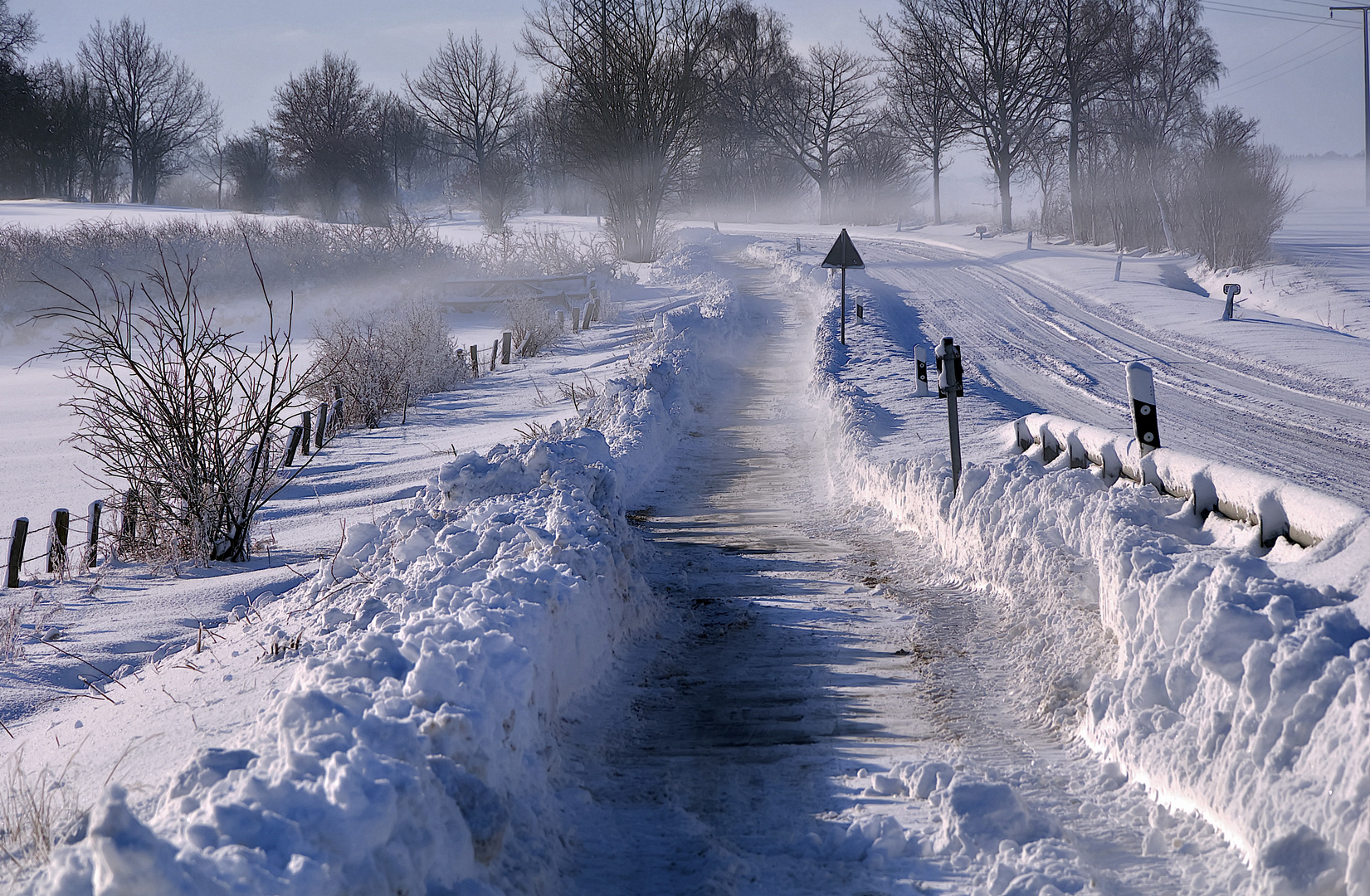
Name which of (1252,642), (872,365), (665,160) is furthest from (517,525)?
(665,160)

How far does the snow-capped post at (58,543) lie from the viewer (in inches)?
359

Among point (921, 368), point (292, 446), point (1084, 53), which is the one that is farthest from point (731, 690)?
point (1084, 53)

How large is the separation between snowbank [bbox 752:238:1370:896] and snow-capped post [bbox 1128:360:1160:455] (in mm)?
154

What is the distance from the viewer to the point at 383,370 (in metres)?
17.9

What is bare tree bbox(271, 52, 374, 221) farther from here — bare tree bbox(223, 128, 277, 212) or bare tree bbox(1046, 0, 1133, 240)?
bare tree bbox(1046, 0, 1133, 240)

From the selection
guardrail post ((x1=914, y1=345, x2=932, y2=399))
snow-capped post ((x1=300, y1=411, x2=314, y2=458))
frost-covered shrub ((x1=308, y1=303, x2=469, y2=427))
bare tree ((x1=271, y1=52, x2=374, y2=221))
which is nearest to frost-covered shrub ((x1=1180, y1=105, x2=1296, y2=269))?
frost-covered shrub ((x1=308, y1=303, x2=469, y2=427))

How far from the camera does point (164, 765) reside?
12.8 feet

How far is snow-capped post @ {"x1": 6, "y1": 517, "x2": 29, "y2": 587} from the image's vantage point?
8562 mm

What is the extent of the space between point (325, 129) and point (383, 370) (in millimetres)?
46306

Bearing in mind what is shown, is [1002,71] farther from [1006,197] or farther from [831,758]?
[831,758]

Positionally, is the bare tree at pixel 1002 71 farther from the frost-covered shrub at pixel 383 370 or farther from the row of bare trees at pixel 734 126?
the frost-covered shrub at pixel 383 370

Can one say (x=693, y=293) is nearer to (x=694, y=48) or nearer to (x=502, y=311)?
(x=502, y=311)

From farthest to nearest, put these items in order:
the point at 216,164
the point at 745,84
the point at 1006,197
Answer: the point at 216,164 < the point at 745,84 < the point at 1006,197

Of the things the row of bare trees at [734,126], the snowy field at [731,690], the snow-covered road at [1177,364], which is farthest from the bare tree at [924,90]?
the snowy field at [731,690]
